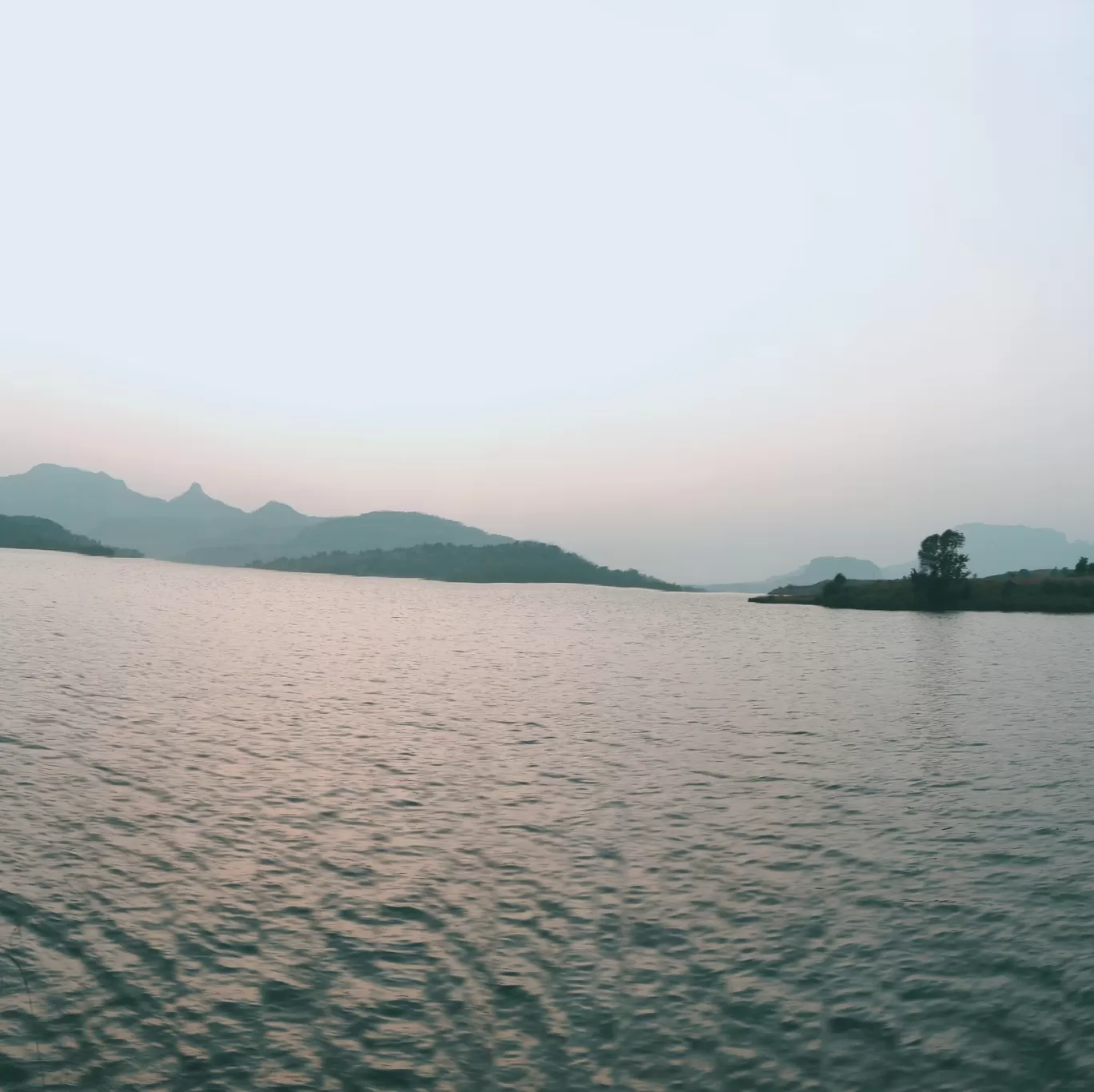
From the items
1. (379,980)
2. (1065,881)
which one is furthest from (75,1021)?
(1065,881)

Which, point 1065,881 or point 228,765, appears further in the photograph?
point 228,765

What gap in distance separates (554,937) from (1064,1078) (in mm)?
15974

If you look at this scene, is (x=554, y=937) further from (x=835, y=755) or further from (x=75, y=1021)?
(x=835, y=755)

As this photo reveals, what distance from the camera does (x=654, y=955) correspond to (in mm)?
27750

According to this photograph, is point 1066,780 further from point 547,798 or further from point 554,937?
point 554,937

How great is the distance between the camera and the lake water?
72.6 feet

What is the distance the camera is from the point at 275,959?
2689 centimetres

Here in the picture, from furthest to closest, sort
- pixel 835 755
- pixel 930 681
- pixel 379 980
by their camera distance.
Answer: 1. pixel 930 681
2. pixel 835 755
3. pixel 379 980

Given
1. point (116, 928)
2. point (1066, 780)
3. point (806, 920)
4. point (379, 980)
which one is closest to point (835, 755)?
point (1066, 780)

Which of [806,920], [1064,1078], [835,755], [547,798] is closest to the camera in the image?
[1064,1078]

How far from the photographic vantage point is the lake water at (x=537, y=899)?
72.6 feet

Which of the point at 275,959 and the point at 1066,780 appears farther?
the point at 1066,780

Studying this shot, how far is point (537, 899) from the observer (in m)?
32.6

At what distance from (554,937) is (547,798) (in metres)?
18.6
